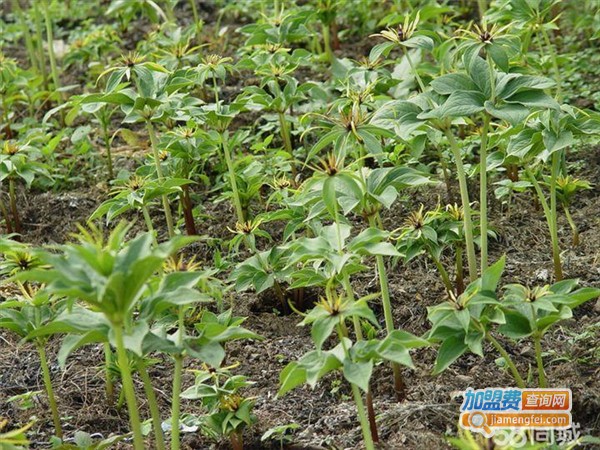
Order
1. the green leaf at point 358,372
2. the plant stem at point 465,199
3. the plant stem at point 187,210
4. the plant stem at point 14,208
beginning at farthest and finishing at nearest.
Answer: the plant stem at point 14,208 → the plant stem at point 187,210 → the plant stem at point 465,199 → the green leaf at point 358,372

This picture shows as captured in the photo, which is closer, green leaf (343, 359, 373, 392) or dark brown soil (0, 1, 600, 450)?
green leaf (343, 359, 373, 392)

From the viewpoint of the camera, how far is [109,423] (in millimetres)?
2848

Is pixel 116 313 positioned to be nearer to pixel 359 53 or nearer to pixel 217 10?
pixel 359 53

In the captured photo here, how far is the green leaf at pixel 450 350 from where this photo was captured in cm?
238

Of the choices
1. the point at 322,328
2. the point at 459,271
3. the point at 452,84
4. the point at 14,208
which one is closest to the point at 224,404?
the point at 322,328

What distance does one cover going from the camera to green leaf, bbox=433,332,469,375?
238 cm

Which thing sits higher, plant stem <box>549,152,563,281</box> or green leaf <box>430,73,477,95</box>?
green leaf <box>430,73,477,95</box>

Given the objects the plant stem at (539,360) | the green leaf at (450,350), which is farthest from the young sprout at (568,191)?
the green leaf at (450,350)

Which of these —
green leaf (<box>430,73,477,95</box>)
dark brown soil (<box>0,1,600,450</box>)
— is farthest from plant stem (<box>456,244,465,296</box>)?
green leaf (<box>430,73,477,95</box>)

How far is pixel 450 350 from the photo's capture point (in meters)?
2.40

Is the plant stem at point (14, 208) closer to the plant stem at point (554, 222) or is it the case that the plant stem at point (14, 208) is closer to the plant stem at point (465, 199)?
the plant stem at point (465, 199)

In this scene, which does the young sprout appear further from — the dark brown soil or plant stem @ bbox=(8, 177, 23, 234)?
plant stem @ bbox=(8, 177, 23, 234)

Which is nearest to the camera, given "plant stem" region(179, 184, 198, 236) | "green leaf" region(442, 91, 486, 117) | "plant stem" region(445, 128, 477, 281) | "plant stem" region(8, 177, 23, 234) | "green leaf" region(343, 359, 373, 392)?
"green leaf" region(343, 359, 373, 392)

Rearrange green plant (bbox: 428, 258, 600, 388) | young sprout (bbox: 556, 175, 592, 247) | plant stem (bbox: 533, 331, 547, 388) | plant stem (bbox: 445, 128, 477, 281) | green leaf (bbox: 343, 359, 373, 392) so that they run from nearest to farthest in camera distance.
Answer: green leaf (bbox: 343, 359, 373, 392) → green plant (bbox: 428, 258, 600, 388) → plant stem (bbox: 533, 331, 547, 388) → plant stem (bbox: 445, 128, 477, 281) → young sprout (bbox: 556, 175, 592, 247)
